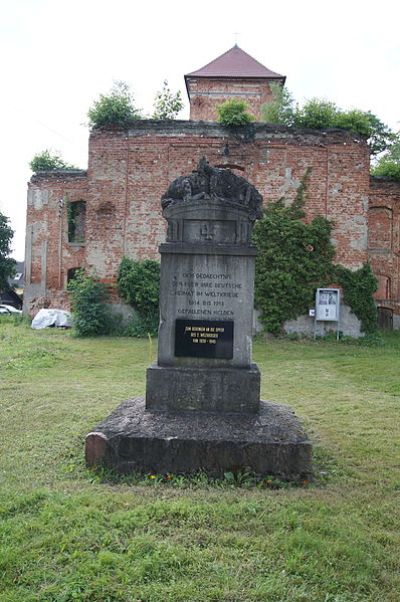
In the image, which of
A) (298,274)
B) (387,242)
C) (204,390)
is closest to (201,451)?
(204,390)

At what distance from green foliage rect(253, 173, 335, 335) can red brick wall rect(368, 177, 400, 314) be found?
3.89 metres

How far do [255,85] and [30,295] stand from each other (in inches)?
629

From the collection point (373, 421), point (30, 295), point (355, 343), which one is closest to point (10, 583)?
point (373, 421)

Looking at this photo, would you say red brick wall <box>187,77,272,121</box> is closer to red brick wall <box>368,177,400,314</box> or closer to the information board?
red brick wall <box>368,177,400,314</box>

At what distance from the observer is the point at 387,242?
20812 millimetres

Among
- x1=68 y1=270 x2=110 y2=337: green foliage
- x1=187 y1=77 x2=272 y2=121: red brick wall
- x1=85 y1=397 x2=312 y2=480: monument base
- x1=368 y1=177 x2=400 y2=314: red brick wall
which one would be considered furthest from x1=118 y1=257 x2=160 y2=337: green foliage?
x1=85 y1=397 x2=312 y2=480: monument base

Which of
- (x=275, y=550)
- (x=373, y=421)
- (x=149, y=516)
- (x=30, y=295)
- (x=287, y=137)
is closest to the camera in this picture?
(x=275, y=550)

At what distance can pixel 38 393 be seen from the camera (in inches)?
323

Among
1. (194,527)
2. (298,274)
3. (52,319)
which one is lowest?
(194,527)

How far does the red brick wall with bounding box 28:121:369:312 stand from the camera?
58.5ft

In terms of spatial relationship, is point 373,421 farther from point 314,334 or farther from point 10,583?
point 314,334

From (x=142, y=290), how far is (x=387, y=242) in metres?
10.5

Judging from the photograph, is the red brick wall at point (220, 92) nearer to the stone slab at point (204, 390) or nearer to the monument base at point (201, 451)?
the stone slab at point (204, 390)

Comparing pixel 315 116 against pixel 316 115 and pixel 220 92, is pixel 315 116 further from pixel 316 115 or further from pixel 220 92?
pixel 220 92
